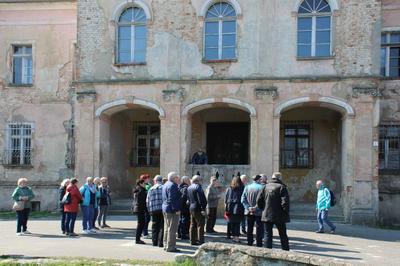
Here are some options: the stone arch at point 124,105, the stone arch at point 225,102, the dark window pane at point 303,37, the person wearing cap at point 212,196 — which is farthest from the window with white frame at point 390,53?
the person wearing cap at point 212,196

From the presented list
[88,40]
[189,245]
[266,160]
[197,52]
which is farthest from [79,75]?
[189,245]

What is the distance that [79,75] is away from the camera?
20.2 metres

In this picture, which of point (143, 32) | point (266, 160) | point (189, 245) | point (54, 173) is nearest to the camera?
point (189, 245)

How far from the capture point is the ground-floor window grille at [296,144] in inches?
844

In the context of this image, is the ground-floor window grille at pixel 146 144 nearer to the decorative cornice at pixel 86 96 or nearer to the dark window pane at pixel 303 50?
the decorative cornice at pixel 86 96

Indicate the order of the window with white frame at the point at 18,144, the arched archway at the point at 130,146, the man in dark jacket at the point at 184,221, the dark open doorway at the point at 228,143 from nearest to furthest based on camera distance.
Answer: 1. the man in dark jacket at the point at 184,221
2. the arched archway at the point at 130,146
3. the dark open doorway at the point at 228,143
4. the window with white frame at the point at 18,144

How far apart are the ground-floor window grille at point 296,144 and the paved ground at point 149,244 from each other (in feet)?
15.6

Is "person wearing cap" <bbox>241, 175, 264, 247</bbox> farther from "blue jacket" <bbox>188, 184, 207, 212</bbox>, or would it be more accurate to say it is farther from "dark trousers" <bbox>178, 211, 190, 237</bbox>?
"dark trousers" <bbox>178, 211, 190, 237</bbox>

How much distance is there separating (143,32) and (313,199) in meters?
9.59

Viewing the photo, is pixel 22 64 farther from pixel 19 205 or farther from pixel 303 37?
pixel 303 37

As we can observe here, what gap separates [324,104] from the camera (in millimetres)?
18734

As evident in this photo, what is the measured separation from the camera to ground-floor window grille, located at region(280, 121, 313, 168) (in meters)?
21.4

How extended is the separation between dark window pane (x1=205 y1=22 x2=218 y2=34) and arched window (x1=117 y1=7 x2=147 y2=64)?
95.9 inches

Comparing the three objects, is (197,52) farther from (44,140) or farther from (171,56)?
(44,140)
